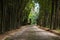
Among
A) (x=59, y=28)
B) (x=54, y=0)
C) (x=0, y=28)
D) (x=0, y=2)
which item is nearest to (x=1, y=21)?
(x=0, y=28)

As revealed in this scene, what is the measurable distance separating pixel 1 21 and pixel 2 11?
0.95 m

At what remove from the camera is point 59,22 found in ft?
78.4

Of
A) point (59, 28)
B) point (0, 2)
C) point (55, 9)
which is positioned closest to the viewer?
point (0, 2)

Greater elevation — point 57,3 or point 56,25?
point 57,3

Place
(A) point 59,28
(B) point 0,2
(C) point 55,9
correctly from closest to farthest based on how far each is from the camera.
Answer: (B) point 0,2, (A) point 59,28, (C) point 55,9

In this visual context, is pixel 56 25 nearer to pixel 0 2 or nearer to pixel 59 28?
pixel 59 28

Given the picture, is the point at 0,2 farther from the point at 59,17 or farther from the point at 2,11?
the point at 59,17

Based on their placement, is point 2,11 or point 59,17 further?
point 59,17

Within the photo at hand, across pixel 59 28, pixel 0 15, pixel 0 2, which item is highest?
pixel 0 2

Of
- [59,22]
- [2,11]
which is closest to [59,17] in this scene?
[59,22]

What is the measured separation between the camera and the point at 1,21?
1670 centimetres

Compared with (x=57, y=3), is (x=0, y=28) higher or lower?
lower

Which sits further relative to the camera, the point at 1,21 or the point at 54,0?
the point at 54,0

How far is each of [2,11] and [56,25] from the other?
10.1 meters
